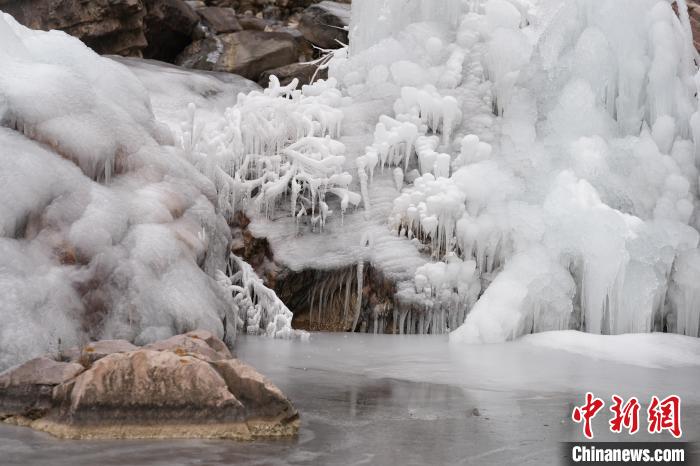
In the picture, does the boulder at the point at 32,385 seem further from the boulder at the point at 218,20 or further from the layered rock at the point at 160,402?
the boulder at the point at 218,20

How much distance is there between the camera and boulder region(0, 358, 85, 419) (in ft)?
15.9

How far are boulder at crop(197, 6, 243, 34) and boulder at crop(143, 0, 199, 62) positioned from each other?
1.14ft

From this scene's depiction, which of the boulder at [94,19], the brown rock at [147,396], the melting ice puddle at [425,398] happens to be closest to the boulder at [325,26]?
the boulder at [94,19]

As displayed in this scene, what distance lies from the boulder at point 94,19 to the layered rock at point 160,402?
36.6ft

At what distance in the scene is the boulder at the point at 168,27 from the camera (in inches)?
642

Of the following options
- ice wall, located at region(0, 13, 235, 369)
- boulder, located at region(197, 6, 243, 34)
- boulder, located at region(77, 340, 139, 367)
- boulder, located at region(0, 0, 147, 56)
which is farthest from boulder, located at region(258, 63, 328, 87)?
boulder, located at region(77, 340, 139, 367)

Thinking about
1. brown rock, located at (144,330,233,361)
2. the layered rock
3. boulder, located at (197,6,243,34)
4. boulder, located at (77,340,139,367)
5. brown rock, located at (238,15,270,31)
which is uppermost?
brown rock, located at (238,15,270,31)

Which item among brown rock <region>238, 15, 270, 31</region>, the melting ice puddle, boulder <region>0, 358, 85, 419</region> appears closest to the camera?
the melting ice puddle

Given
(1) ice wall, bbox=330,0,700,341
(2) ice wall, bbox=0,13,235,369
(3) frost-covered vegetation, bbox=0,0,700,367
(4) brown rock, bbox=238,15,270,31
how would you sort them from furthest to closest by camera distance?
(4) brown rock, bbox=238,15,270,31, (1) ice wall, bbox=330,0,700,341, (3) frost-covered vegetation, bbox=0,0,700,367, (2) ice wall, bbox=0,13,235,369

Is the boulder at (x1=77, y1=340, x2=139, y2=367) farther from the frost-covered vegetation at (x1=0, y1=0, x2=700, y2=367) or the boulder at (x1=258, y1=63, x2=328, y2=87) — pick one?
Result: the boulder at (x1=258, y1=63, x2=328, y2=87)

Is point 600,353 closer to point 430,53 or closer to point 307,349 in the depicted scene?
point 307,349

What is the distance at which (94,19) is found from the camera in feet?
49.3

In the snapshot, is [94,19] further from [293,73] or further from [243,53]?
[293,73]

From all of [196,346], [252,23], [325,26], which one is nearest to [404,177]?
[196,346]
